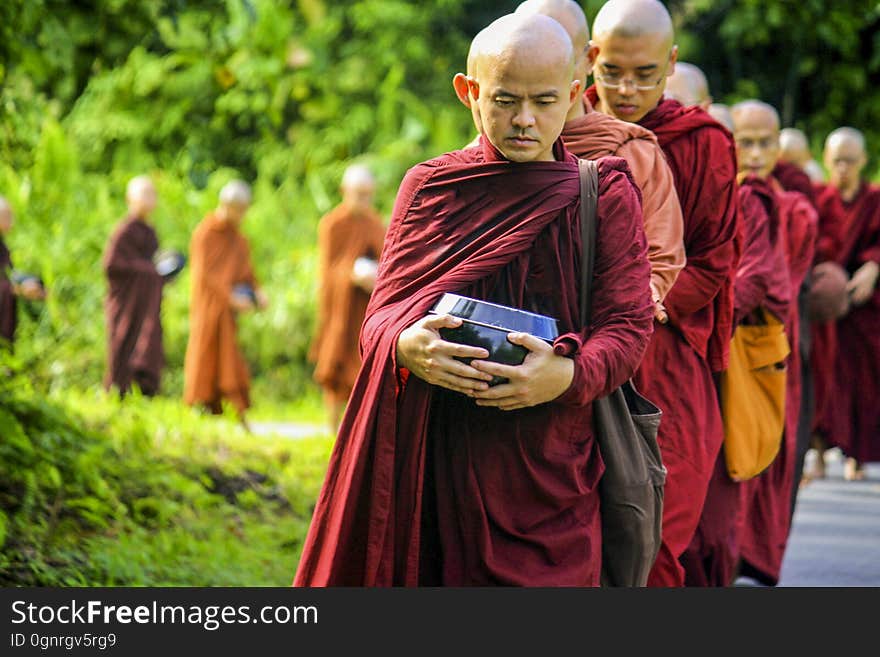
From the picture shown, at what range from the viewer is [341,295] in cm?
1232

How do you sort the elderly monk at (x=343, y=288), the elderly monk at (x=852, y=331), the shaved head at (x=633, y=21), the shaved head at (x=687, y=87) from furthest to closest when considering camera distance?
1. the elderly monk at (x=343, y=288)
2. the elderly monk at (x=852, y=331)
3. the shaved head at (x=687, y=87)
4. the shaved head at (x=633, y=21)

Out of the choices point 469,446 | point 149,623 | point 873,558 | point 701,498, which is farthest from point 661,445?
point 873,558

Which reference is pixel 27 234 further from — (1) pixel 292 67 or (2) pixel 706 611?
(2) pixel 706 611

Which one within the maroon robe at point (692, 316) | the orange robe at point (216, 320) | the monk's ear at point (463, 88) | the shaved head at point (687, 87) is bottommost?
the orange robe at point (216, 320)

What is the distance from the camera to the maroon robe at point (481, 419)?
11.6ft

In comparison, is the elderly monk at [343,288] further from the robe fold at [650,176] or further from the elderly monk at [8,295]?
the robe fold at [650,176]

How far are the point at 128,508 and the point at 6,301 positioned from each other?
4161 mm

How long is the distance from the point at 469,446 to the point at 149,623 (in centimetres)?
96

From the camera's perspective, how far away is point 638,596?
12.6 feet

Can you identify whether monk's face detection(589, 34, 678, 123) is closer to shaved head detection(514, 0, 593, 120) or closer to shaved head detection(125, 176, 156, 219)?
shaved head detection(514, 0, 593, 120)

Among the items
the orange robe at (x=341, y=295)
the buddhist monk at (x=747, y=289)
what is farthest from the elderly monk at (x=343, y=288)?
the buddhist monk at (x=747, y=289)

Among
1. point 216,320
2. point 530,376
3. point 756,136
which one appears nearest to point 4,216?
point 216,320

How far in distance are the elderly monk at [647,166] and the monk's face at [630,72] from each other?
0.35 metres

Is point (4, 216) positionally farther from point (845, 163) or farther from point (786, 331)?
point (786, 331)
